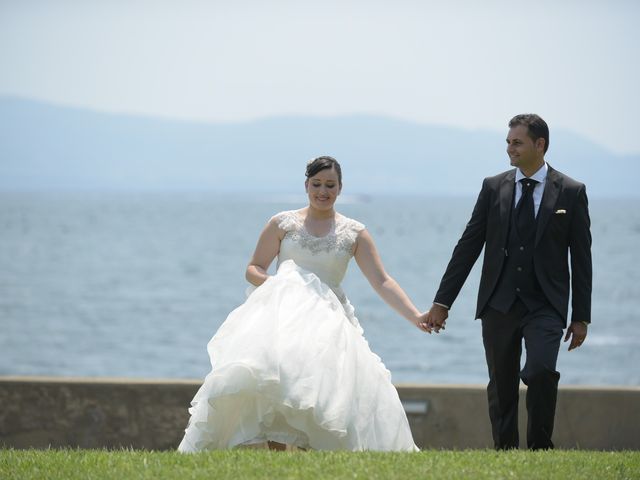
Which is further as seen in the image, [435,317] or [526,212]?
[435,317]

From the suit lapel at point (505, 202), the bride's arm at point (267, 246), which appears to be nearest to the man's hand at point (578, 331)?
the suit lapel at point (505, 202)

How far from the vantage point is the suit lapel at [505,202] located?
26.5 feet

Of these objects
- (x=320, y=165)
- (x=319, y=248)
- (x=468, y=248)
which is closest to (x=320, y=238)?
(x=319, y=248)

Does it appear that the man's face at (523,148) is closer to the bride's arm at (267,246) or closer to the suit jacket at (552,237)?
the suit jacket at (552,237)

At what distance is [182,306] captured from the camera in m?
48.3

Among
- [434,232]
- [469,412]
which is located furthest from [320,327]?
[434,232]

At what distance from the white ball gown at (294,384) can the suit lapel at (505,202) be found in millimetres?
1130

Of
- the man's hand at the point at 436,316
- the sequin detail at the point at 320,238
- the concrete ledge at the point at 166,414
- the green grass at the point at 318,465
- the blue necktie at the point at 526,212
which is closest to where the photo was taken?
the green grass at the point at 318,465

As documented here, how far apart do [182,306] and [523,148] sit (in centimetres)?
4084

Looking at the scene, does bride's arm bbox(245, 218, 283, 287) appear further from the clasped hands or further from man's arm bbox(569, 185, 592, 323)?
man's arm bbox(569, 185, 592, 323)

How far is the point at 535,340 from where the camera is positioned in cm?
775

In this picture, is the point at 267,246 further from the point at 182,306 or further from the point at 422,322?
the point at 182,306

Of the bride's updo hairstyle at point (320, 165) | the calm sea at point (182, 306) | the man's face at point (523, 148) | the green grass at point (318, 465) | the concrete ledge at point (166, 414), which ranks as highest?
the man's face at point (523, 148)

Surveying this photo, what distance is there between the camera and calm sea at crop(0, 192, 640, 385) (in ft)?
114
